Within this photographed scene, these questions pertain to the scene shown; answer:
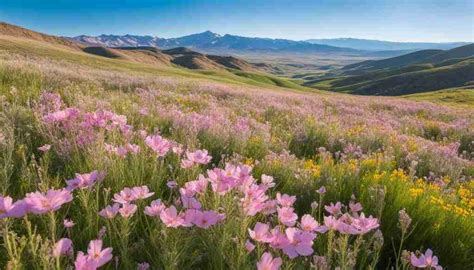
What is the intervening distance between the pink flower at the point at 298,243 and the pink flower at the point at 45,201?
1.05 metres

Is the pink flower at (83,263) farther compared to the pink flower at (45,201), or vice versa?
the pink flower at (45,201)

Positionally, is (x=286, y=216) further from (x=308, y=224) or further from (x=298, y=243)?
(x=298, y=243)

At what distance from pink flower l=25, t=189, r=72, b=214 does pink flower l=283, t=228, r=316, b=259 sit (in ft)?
3.44

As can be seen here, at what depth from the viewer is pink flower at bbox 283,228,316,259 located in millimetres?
1849

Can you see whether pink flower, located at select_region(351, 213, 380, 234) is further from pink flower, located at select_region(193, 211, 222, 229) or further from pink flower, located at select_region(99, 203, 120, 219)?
pink flower, located at select_region(99, 203, 120, 219)

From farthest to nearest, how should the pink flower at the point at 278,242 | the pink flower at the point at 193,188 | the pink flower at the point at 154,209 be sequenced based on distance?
the pink flower at the point at 193,188, the pink flower at the point at 154,209, the pink flower at the point at 278,242

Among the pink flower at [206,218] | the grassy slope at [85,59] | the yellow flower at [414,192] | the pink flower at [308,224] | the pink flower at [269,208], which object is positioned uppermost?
the pink flower at [206,218]

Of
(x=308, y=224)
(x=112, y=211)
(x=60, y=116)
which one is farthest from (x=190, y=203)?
(x=60, y=116)

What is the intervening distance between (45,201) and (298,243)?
3.96 feet

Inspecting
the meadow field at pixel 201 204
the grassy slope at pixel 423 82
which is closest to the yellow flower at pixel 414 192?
the meadow field at pixel 201 204

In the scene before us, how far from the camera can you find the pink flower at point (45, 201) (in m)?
1.85

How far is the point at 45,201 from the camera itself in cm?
190

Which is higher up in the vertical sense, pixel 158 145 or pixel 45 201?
pixel 45 201

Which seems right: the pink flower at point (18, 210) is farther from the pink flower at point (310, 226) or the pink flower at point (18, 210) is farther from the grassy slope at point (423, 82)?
the grassy slope at point (423, 82)
